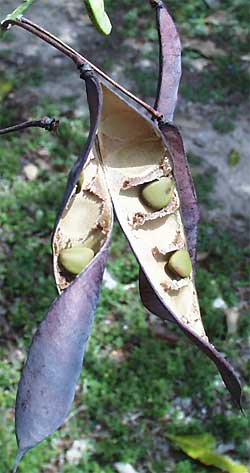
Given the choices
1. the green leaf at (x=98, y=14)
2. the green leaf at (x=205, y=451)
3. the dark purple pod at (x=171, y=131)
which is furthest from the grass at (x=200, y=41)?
the green leaf at (x=98, y=14)

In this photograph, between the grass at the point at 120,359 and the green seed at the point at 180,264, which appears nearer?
the green seed at the point at 180,264

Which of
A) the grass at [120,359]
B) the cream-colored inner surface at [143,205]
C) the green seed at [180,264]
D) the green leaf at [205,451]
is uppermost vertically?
the cream-colored inner surface at [143,205]

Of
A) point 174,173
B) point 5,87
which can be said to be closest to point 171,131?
point 174,173

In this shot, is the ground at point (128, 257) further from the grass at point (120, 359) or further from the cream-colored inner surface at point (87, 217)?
the cream-colored inner surface at point (87, 217)

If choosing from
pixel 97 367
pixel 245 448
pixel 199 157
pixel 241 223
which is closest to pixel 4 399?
pixel 97 367

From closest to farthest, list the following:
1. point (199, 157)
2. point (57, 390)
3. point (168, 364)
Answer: point (57, 390) < point (168, 364) < point (199, 157)

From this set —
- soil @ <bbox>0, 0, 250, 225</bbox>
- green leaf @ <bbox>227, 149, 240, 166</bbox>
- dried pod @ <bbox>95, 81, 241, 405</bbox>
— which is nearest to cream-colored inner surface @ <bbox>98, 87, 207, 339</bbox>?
dried pod @ <bbox>95, 81, 241, 405</bbox>

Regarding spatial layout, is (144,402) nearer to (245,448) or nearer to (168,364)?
(168,364)

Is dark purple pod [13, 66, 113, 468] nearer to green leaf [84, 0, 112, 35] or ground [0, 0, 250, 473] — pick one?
green leaf [84, 0, 112, 35]
